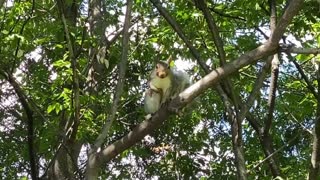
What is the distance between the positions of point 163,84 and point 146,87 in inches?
77.5

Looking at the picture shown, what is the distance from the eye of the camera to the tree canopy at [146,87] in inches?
219

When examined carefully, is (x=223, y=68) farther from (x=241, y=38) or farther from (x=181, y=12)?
(x=241, y=38)

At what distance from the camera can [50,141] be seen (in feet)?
25.7

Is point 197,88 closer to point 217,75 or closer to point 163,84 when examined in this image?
point 217,75

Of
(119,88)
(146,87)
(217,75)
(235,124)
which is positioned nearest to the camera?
(217,75)

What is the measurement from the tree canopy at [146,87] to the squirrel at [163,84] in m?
0.39

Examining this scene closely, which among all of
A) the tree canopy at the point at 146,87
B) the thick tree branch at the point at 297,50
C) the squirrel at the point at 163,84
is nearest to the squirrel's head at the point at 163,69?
the squirrel at the point at 163,84

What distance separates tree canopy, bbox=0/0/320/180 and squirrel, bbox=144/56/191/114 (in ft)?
1.29

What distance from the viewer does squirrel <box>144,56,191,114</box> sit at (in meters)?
7.29

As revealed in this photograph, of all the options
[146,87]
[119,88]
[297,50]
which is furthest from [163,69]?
[297,50]

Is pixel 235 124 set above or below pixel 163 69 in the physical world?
below

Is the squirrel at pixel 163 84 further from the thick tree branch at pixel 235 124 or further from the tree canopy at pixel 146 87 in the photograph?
the thick tree branch at pixel 235 124

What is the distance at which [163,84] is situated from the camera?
7473 mm

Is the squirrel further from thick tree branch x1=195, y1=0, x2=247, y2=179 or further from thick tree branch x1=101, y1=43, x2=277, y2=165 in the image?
thick tree branch x1=101, y1=43, x2=277, y2=165
